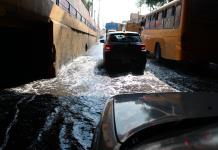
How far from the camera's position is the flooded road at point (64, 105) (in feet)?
18.3

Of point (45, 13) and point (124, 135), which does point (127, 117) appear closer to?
point (124, 135)

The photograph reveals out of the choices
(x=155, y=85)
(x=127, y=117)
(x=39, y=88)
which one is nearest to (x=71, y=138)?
(x=127, y=117)

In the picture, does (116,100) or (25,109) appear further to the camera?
(25,109)

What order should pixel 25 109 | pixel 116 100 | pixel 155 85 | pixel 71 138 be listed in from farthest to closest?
pixel 155 85 < pixel 25 109 < pixel 71 138 < pixel 116 100

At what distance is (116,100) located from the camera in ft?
10.8

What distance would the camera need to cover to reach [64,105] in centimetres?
800

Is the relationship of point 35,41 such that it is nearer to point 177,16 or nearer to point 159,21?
point 177,16

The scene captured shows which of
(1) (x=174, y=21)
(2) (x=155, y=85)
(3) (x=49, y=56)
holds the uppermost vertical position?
(1) (x=174, y=21)

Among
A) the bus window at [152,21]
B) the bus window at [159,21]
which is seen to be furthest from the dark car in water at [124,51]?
the bus window at [152,21]

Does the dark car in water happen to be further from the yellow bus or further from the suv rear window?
the yellow bus

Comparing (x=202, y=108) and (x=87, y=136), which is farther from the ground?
(x=202, y=108)

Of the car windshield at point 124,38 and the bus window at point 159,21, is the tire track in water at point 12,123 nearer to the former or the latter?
the car windshield at point 124,38

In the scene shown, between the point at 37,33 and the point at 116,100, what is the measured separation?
893cm

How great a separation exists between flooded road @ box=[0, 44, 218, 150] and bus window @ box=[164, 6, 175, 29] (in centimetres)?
414
